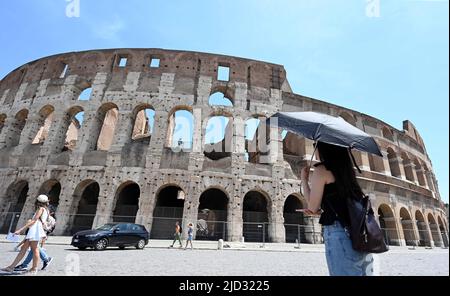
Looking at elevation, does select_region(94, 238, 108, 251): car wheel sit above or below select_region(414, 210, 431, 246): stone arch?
below

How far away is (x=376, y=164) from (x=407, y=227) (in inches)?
241

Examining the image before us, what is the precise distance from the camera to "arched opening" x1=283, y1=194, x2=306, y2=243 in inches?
647

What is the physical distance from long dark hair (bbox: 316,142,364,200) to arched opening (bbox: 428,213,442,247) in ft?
96.7

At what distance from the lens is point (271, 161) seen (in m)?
17.0

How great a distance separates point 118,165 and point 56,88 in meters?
9.29

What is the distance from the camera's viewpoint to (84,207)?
1641 centimetres

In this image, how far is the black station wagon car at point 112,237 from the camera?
9.26 meters

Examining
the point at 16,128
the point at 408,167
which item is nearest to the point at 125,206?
the point at 16,128

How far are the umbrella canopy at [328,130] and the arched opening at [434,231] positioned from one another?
1137 inches

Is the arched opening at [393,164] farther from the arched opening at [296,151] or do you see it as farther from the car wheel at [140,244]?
the car wheel at [140,244]

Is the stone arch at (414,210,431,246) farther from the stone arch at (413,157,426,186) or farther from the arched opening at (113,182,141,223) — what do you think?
the arched opening at (113,182,141,223)

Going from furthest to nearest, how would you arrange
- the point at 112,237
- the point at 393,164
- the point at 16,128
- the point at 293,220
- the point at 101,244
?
the point at 393,164 → the point at 16,128 → the point at 293,220 → the point at 112,237 → the point at 101,244

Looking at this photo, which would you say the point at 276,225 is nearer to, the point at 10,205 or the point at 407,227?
the point at 407,227

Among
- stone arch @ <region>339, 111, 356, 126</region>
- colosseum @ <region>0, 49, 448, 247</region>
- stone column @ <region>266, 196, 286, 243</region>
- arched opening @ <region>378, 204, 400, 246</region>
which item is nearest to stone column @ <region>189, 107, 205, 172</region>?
colosseum @ <region>0, 49, 448, 247</region>
